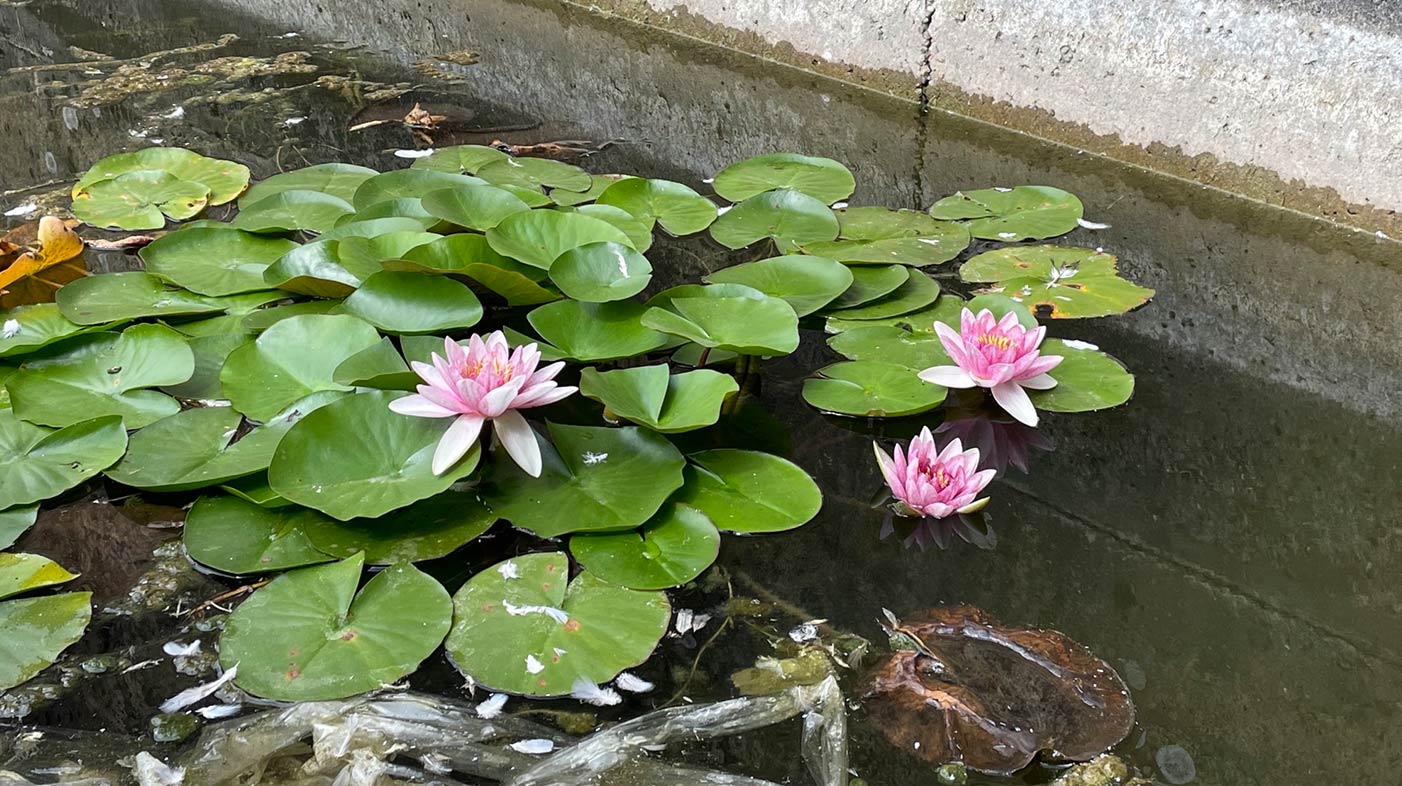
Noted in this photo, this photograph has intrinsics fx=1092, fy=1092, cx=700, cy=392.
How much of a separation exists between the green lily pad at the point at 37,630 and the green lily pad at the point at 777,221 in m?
1.37

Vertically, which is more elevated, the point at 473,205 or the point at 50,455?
the point at 473,205

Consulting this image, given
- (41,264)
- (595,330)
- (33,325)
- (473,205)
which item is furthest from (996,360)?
(41,264)

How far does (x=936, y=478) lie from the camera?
166cm

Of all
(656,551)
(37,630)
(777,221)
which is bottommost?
(37,630)

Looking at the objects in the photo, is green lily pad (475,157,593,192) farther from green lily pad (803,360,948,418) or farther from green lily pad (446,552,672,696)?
green lily pad (446,552,672,696)

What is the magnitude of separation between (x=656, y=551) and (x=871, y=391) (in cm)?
56

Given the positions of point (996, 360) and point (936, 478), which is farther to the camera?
point (996, 360)

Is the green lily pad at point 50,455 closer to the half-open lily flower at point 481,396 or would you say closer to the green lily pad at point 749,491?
the half-open lily flower at point 481,396

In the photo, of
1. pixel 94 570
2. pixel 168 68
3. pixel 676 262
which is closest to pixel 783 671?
pixel 94 570

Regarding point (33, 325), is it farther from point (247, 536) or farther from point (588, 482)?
point (588, 482)

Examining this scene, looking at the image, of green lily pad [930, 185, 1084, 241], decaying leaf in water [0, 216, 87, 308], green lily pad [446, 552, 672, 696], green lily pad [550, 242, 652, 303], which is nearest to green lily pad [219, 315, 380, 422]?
green lily pad [550, 242, 652, 303]

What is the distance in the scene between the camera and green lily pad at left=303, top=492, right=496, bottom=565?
60.7 inches

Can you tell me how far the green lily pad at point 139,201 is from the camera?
2.51 metres

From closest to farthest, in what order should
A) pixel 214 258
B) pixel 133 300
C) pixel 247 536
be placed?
pixel 247 536
pixel 133 300
pixel 214 258
